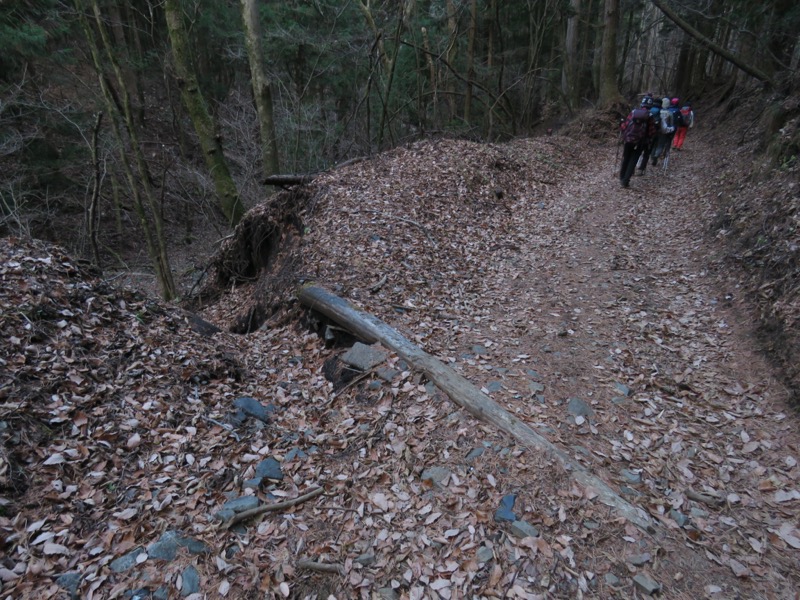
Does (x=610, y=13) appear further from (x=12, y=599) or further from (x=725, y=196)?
(x=12, y=599)

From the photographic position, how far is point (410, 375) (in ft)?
15.0

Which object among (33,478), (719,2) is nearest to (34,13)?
(33,478)

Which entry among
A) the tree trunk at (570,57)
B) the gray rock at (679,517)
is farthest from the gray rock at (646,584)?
the tree trunk at (570,57)

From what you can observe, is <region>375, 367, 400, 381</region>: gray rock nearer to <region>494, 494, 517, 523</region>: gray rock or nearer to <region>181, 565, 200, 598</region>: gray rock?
<region>494, 494, 517, 523</region>: gray rock

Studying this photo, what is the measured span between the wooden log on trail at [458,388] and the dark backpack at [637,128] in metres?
8.44

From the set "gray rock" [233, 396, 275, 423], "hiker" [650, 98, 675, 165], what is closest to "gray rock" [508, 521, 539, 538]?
"gray rock" [233, 396, 275, 423]

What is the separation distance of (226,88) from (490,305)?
1846 centimetres

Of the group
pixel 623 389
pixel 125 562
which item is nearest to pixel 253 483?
pixel 125 562

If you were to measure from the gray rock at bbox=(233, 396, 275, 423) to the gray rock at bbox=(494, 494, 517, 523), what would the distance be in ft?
7.95

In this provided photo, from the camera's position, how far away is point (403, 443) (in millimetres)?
3865

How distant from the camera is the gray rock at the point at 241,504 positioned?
3.24 metres

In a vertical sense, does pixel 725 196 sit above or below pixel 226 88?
below

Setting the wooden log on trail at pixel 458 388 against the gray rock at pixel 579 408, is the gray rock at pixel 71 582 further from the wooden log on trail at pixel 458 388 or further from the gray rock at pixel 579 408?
the gray rock at pixel 579 408

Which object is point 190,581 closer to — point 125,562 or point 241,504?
point 125,562
